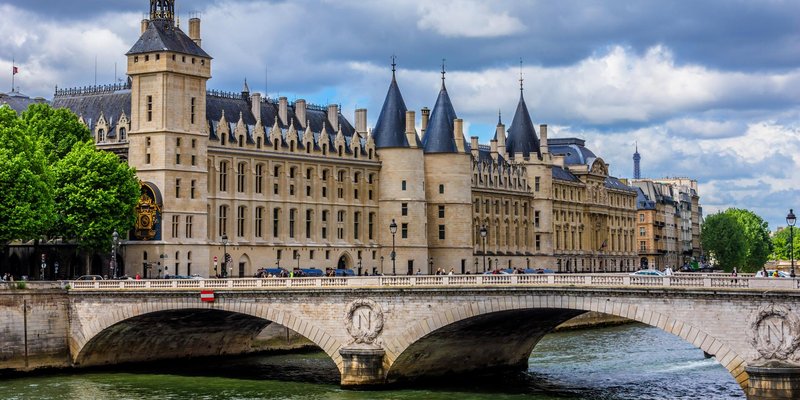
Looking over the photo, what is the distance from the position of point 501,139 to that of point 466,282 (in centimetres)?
9013

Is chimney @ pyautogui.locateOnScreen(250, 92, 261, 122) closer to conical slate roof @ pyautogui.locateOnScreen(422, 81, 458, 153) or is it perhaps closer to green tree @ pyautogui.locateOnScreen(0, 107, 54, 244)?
conical slate roof @ pyautogui.locateOnScreen(422, 81, 458, 153)

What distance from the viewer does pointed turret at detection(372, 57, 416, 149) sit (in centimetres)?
12238

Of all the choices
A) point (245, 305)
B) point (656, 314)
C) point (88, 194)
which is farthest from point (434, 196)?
point (656, 314)

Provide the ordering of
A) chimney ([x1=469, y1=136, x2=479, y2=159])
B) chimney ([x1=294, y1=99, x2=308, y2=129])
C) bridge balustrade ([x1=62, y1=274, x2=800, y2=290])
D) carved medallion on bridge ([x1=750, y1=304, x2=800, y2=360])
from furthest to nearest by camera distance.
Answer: chimney ([x1=469, y1=136, x2=479, y2=159])
chimney ([x1=294, y1=99, x2=308, y2=129])
bridge balustrade ([x1=62, y1=274, x2=800, y2=290])
carved medallion on bridge ([x1=750, y1=304, x2=800, y2=360])

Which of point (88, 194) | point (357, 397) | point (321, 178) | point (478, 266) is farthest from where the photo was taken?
point (478, 266)

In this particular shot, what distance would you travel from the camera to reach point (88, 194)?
9194 cm

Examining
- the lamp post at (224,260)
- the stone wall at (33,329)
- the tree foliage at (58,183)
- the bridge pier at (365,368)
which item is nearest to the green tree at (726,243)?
the lamp post at (224,260)

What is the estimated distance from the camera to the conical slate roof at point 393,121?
122 meters

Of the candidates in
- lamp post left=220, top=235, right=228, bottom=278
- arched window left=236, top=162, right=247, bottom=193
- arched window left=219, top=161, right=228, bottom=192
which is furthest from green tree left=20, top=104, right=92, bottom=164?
arched window left=236, top=162, right=247, bottom=193

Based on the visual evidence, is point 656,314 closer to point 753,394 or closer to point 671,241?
point 753,394

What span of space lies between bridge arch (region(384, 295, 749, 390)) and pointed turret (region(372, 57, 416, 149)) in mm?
51787

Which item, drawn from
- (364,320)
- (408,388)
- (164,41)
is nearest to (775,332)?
(408,388)

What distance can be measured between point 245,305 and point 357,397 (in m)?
9.50

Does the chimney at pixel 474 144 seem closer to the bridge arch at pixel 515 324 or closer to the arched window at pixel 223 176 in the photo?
the arched window at pixel 223 176
